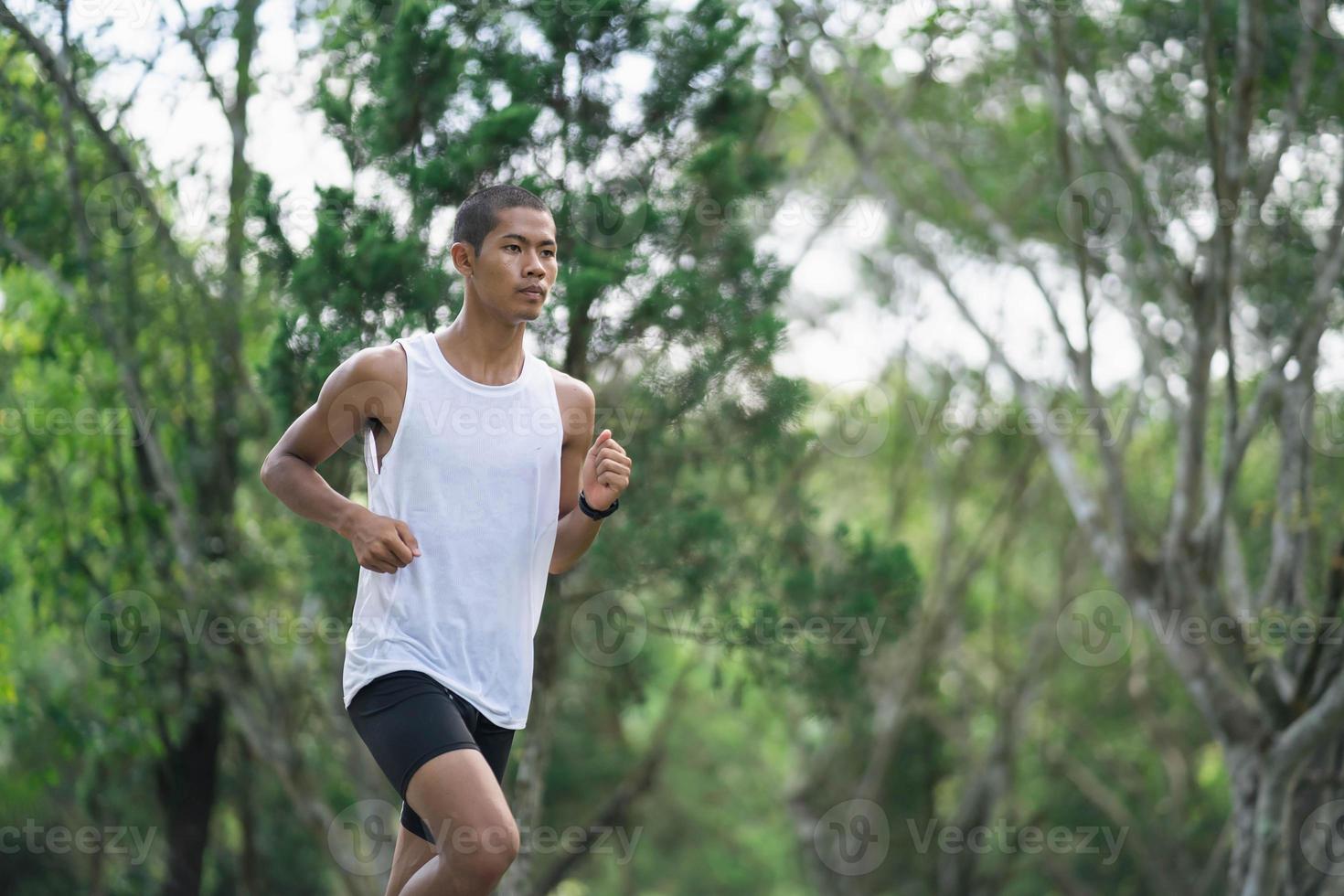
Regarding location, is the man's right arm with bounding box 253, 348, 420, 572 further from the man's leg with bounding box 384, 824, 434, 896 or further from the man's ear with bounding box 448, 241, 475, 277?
the man's leg with bounding box 384, 824, 434, 896

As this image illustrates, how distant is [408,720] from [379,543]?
0.43 metres

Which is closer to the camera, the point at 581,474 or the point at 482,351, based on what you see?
the point at 482,351

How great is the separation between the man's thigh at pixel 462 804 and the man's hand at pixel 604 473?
0.77 metres

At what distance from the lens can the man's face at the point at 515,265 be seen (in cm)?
349

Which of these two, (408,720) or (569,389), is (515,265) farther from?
(408,720)

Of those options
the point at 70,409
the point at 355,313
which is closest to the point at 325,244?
the point at 355,313

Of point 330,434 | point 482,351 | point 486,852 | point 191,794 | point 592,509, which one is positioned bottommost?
point 191,794

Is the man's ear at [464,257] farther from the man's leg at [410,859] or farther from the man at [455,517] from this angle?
the man's leg at [410,859]

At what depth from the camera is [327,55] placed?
27.3 feet

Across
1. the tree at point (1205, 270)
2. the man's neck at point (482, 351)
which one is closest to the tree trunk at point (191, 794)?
the tree at point (1205, 270)

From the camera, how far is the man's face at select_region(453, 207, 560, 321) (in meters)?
3.49

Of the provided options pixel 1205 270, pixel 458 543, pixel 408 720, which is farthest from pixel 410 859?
pixel 1205 270

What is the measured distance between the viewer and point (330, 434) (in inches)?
136

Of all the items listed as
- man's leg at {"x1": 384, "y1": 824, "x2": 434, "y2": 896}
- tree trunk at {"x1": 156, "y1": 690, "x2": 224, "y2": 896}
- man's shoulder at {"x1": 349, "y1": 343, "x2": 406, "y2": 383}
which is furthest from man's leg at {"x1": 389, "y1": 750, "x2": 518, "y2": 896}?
tree trunk at {"x1": 156, "y1": 690, "x2": 224, "y2": 896}
